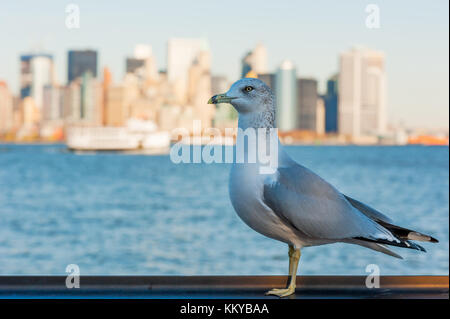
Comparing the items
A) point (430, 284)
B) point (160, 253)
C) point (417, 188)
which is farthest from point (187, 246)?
point (417, 188)

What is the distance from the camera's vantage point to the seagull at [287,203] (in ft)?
8.38

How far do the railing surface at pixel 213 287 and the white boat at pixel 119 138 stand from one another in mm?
62308

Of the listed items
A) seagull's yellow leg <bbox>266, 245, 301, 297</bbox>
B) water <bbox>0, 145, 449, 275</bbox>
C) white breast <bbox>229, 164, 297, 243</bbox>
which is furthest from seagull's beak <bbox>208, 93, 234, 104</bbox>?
water <bbox>0, 145, 449, 275</bbox>

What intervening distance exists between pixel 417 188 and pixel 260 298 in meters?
36.7

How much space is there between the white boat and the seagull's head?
62573 mm

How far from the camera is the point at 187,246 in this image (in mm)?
19953

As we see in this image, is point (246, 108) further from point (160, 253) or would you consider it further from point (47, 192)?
point (47, 192)

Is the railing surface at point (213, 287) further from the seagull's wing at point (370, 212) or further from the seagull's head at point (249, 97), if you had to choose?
the seagull's head at point (249, 97)

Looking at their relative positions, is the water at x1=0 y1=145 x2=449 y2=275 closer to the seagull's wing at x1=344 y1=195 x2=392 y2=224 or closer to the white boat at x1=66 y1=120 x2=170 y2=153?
the seagull's wing at x1=344 y1=195 x2=392 y2=224

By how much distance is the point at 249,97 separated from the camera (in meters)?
2.62

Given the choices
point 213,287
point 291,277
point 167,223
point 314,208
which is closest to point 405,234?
point 314,208

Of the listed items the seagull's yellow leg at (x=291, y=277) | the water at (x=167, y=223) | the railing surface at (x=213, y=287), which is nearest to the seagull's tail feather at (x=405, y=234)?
the railing surface at (x=213, y=287)

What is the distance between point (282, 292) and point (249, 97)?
2.47ft

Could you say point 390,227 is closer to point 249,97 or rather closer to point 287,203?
point 287,203
